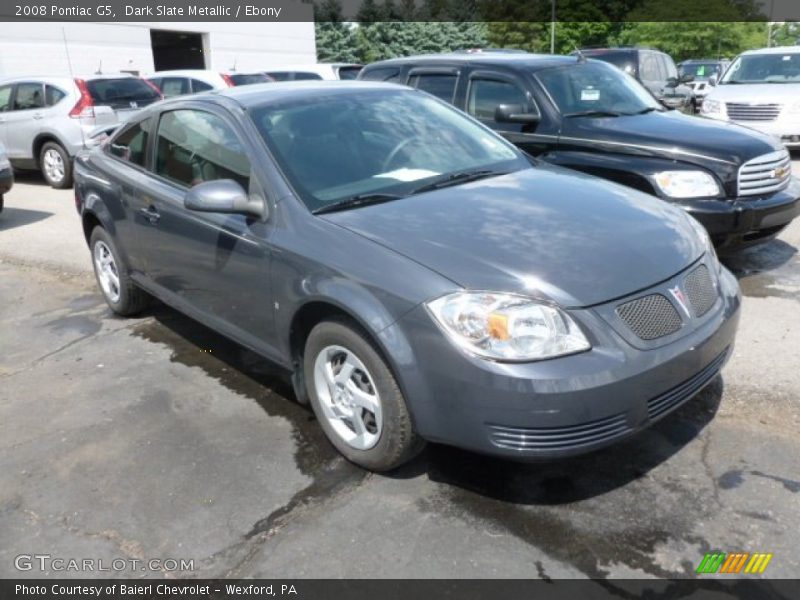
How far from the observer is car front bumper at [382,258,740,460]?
2.54m

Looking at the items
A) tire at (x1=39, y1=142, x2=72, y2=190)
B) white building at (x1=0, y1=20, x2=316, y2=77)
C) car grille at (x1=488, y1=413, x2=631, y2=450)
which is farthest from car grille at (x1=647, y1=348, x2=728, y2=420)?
white building at (x1=0, y1=20, x2=316, y2=77)

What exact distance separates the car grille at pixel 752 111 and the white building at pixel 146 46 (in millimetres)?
19013

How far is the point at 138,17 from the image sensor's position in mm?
27594

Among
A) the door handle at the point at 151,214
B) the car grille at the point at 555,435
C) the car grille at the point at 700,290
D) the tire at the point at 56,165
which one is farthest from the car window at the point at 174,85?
the car grille at the point at 555,435

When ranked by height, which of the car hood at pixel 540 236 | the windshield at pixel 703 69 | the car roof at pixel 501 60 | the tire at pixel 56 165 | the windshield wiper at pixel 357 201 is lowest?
the tire at pixel 56 165

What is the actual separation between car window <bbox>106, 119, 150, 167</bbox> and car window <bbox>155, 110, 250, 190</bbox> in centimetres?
24

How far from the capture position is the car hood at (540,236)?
2.71 m

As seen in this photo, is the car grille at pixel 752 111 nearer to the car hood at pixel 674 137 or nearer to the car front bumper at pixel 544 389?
the car hood at pixel 674 137

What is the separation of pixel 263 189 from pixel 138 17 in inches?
1107

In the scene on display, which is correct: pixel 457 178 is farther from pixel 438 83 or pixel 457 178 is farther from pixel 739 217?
pixel 438 83

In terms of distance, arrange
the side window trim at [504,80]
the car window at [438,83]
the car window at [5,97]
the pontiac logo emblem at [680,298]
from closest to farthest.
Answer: the pontiac logo emblem at [680,298] < the side window trim at [504,80] < the car window at [438,83] < the car window at [5,97]

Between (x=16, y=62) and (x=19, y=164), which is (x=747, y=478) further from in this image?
(x=16, y=62)

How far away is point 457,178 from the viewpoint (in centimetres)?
370

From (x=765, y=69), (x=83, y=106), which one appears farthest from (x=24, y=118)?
(x=765, y=69)
